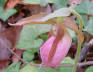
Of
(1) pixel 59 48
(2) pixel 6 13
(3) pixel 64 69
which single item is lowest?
(3) pixel 64 69

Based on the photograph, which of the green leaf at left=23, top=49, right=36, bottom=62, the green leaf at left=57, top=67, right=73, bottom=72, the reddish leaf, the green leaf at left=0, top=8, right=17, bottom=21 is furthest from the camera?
the green leaf at left=0, top=8, right=17, bottom=21

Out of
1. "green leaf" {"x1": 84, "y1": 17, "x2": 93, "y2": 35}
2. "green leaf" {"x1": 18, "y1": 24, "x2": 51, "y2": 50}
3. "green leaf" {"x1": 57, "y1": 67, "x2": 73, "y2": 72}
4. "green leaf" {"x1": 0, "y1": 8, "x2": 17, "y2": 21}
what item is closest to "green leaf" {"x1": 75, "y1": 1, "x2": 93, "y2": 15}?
"green leaf" {"x1": 84, "y1": 17, "x2": 93, "y2": 35}

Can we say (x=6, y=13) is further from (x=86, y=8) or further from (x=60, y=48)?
(x=60, y=48)

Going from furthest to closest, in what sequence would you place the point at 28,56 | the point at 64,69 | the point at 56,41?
the point at 28,56
the point at 64,69
the point at 56,41

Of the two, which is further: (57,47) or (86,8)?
(86,8)

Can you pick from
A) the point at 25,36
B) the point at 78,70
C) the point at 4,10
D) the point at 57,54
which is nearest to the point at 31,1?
the point at 4,10

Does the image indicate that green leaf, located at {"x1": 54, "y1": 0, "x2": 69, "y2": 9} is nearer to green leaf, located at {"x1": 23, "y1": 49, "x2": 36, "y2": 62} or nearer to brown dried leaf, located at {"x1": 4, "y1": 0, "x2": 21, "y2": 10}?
green leaf, located at {"x1": 23, "y1": 49, "x2": 36, "y2": 62}

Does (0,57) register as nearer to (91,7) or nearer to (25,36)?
(25,36)

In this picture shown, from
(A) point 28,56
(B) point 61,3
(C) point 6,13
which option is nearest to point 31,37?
(A) point 28,56

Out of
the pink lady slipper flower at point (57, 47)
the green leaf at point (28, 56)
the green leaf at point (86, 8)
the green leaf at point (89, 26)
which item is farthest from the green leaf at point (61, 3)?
the pink lady slipper flower at point (57, 47)
